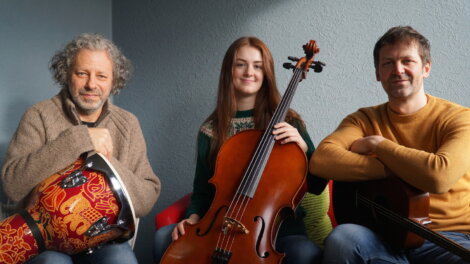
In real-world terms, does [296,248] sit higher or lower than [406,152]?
lower

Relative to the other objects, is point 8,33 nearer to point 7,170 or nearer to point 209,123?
point 7,170

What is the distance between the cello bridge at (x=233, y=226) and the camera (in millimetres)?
1222

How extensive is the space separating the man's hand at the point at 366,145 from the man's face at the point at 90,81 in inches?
40.1

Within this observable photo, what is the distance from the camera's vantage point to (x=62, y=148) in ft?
4.64

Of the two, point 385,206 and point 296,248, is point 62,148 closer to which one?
point 296,248

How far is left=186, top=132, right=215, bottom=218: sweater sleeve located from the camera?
166cm

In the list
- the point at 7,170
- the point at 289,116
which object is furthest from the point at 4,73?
the point at 289,116

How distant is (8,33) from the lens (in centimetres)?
202

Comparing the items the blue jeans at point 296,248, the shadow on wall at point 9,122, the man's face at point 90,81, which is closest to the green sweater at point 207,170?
the blue jeans at point 296,248

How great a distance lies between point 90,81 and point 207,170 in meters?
0.59

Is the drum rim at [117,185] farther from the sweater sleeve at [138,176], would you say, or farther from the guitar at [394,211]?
the guitar at [394,211]

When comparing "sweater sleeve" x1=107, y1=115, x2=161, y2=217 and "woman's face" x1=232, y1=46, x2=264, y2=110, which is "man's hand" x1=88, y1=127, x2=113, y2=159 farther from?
"woman's face" x1=232, y1=46, x2=264, y2=110

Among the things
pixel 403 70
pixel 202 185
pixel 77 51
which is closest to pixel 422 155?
pixel 403 70

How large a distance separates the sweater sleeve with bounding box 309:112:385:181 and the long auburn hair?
272 millimetres
